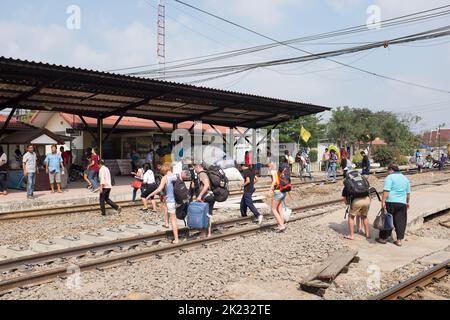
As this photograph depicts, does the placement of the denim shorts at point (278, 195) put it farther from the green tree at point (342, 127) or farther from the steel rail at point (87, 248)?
the green tree at point (342, 127)

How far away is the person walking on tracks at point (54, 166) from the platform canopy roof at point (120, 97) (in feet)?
7.37

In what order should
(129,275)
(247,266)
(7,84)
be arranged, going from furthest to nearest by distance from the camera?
(7,84) < (247,266) < (129,275)

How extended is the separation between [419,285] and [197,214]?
4131mm

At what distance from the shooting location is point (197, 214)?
326 inches

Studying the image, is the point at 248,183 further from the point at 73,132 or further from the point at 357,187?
the point at 73,132

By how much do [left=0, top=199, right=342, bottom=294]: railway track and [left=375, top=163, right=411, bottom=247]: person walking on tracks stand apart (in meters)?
2.82

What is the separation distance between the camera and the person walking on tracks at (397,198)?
8.45 metres

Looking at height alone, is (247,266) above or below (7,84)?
below

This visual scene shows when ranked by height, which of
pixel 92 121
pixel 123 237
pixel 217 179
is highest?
pixel 92 121

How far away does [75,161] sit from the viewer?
2541cm
